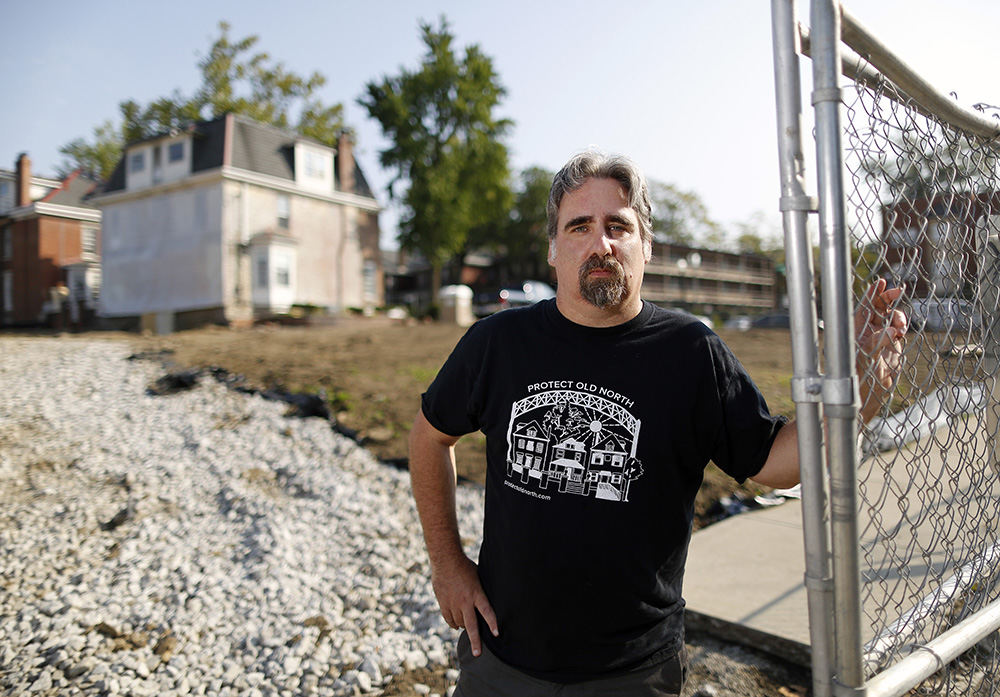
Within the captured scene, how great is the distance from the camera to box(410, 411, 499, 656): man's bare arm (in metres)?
1.96

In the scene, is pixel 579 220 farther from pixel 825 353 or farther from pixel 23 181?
pixel 23 181

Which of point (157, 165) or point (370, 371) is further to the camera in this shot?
point (157, 165)

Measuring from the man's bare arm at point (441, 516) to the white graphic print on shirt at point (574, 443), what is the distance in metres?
0.32

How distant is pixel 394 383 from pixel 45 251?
99.7ft

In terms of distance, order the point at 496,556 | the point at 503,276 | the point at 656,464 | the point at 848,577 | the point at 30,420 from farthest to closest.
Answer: the point at 503,276, the point at 30,420, the point at 496,556, the point at 656,464, the point at 848,577

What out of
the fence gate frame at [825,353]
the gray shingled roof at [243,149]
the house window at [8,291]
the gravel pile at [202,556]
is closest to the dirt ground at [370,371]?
the gravel pile at [202,556]

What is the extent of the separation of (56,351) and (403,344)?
567 cm

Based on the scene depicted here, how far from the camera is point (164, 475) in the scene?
573 centimetres

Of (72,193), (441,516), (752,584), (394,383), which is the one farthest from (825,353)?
(72,193)

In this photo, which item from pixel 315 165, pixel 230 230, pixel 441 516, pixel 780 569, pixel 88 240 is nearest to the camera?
pixel 441 516

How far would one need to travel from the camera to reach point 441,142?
30234 mm

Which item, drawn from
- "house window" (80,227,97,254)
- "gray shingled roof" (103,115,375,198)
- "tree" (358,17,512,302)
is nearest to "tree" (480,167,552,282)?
"tree" (358,17,512,302)

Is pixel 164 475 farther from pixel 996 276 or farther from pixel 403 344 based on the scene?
pixel 403 344

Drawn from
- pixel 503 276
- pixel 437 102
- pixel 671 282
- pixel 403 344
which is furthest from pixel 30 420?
pixel 671 282
